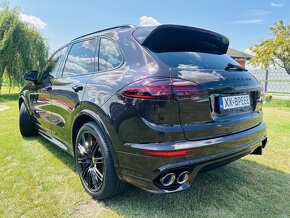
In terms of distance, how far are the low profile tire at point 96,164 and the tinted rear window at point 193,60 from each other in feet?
2.98

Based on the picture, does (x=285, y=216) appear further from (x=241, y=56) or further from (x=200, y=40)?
(x=241, y=56)

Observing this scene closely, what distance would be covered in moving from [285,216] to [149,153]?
1.42m

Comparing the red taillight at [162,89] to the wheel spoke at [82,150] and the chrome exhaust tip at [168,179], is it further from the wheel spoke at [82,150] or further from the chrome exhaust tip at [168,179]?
the wheel spoke at [82,150]

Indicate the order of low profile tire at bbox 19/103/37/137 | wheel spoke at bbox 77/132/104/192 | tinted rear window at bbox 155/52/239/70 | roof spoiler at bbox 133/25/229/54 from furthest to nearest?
low profile tire at bbox 19/103/37/137 → wheel spoke at bbox 77/132/104/192 → roof spoiler at bbox 133/25/229/54 → tinted rear window at bbox 155/52/239/70

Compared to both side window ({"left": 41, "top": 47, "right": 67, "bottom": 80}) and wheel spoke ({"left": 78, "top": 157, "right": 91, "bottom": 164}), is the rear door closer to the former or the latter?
side window ({"left": 41, "top": 47, "right": 67, "bottom": 80})

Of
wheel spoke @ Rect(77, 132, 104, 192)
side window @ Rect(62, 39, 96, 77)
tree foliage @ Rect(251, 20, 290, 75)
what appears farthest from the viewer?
A: tree foliage @ Rect(251, 20, 290, 75)

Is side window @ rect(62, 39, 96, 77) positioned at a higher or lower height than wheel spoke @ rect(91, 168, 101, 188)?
higher

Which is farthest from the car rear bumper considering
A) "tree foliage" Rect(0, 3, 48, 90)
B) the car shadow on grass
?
"tree foliage" Rect(0, 3, 48, 90)

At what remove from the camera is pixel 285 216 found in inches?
83.5

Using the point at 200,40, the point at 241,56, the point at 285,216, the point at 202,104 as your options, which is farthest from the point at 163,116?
the point at 241,56

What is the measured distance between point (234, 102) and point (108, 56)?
1286 millimetres

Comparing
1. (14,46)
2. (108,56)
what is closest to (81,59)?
(108,56)

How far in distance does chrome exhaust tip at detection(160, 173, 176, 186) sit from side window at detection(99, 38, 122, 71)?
1.08m

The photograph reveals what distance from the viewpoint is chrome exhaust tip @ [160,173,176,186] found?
1.82 metres
